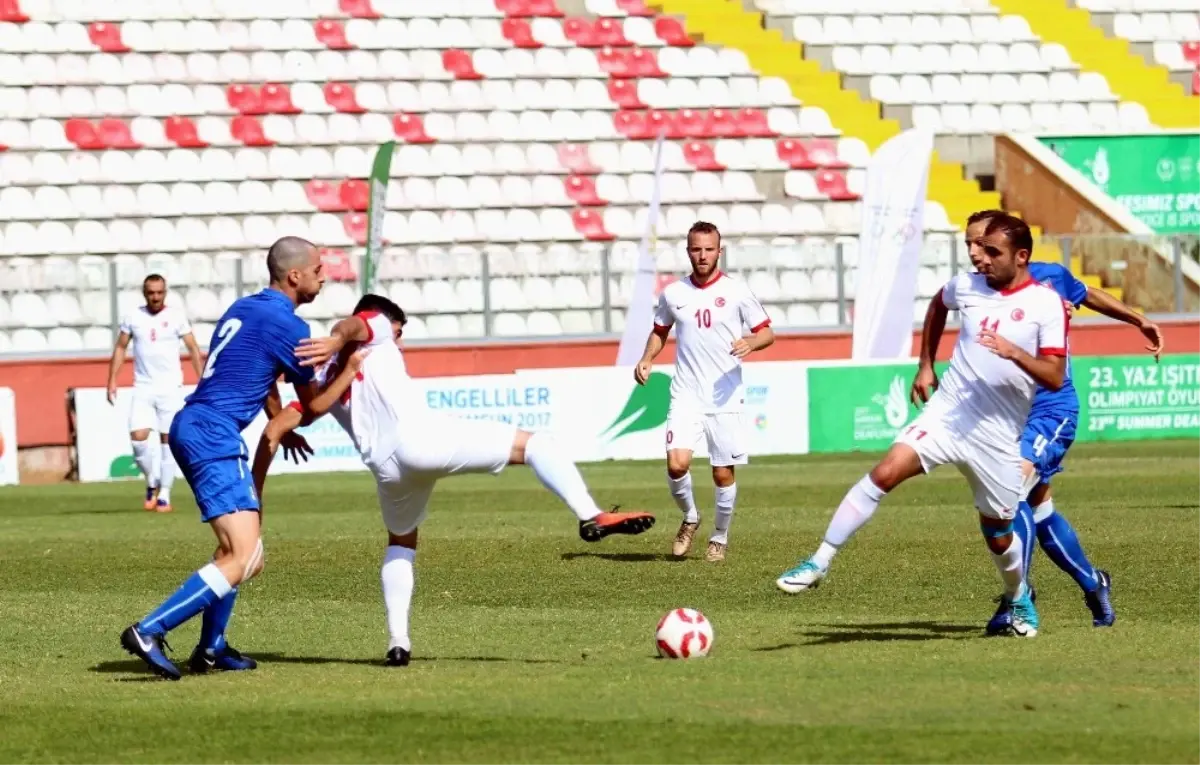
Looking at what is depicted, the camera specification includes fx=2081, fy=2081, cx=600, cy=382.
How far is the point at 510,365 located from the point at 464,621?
16.9 m

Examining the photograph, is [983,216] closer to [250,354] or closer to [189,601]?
[250,354]

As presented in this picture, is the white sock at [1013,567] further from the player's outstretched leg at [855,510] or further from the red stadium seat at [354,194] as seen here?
the red stadium seat at [354,194]

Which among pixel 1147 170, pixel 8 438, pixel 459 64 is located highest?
pixel 459 64

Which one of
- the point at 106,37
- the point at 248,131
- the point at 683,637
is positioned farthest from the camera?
A: the point at 106,37

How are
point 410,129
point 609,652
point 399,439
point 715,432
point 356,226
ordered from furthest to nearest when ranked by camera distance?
point 410,129, point 356,226, point 715,432, point 609,652, point 399,439

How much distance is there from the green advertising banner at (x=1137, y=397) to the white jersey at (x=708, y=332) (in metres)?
13.8

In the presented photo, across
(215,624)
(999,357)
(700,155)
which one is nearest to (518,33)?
(700,155)

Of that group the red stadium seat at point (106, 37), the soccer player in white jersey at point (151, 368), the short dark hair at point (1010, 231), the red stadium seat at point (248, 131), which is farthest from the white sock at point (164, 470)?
the red stadium seat at point (106, 37)

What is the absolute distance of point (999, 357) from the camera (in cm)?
920

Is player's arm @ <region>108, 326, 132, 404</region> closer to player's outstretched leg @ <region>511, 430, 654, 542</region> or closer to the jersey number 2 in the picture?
the jersey number 2

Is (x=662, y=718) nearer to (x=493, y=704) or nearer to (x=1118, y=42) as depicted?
(x=493, y=704)

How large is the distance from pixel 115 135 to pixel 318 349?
22495 millimetres

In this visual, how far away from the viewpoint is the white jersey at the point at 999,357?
9203mm

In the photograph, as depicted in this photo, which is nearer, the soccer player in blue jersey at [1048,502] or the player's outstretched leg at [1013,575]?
the player's outstretched leg at [1013,575]
